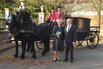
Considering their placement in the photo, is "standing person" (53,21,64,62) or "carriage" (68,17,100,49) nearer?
"standing person" (53,21,64,62)

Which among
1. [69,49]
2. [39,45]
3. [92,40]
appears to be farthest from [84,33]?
[69,49]

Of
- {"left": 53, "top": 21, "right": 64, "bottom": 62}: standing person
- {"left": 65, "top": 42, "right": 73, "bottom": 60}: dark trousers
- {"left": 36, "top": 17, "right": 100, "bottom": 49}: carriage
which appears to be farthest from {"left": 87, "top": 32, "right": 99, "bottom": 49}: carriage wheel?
{"left": 53, "top": 21, "right": 64, "bottom": 62}: standing person

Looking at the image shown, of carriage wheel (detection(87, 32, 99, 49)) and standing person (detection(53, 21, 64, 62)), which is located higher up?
standing person (detection(53, 21, 64, 62))

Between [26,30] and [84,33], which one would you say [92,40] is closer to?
[84,33]

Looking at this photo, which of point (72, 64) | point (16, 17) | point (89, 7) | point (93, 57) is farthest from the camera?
point (89, 7)

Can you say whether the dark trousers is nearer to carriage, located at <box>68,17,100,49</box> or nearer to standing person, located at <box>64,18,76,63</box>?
standing person, located at <box>64,18,76,63</box>

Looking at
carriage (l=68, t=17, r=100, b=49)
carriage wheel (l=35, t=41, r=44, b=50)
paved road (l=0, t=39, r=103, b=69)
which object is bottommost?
paved road (l=0, t=39, r=103, b=69)

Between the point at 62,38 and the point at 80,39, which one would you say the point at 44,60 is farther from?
the point at 80,39

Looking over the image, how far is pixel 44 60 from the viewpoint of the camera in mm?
16109

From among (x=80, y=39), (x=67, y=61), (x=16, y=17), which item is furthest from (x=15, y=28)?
(x=80, y=39)

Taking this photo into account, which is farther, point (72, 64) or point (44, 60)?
point (44, 60)

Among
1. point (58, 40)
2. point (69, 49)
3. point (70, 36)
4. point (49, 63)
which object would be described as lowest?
point (49, 63)

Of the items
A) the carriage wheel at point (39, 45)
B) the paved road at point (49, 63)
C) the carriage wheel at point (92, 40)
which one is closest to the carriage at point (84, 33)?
the carriage wheel at point (92, 40)

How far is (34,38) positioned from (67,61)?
2.00 metres
